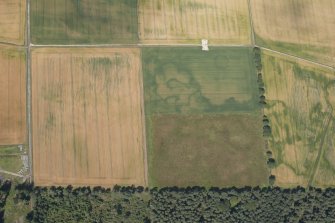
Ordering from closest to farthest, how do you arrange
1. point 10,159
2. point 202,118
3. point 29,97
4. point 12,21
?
point 10,159, point 29,97, point 202,118, point 12,21

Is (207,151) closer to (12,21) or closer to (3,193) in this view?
(3,193)

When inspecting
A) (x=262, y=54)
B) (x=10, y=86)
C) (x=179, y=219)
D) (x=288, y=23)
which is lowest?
(x=179, y=219)

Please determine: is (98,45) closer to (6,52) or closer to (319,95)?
(6,52)

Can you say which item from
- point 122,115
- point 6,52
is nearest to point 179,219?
point 122,115

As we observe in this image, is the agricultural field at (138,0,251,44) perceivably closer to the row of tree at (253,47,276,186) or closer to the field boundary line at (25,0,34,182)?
the row of tree at (253,47,276,186)

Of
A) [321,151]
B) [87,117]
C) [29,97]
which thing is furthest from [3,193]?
[321,151]

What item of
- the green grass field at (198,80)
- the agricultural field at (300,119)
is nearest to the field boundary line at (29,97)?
the green grass field at (198,80)

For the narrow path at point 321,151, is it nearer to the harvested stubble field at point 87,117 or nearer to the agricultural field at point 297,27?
the agricultural field at point 297,27

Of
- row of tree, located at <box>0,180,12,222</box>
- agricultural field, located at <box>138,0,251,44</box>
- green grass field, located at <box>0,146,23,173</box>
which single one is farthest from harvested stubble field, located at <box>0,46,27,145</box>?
agricultural field, located at <box>138,0,251,44</box>
